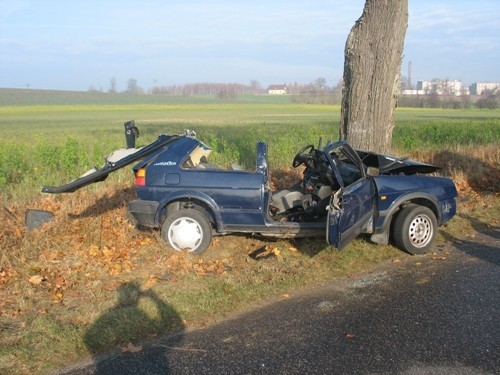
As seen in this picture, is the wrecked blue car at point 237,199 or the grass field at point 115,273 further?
the wrecked blue car at point 237,199

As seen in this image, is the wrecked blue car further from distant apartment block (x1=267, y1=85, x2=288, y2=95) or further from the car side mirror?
distant apartment block (x1=267, y1=85, x2=288, y2=95)

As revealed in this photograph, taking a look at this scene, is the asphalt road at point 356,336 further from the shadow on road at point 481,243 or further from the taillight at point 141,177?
the taillight at point 141,177

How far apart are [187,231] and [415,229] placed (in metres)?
3.02

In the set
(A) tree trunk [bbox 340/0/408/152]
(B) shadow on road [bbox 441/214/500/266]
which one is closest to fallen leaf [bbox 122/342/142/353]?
(B) shadow on road [bbox 441/214/500/266]

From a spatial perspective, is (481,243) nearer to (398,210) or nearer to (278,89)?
(398,210)

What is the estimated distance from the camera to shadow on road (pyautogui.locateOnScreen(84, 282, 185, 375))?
408cm

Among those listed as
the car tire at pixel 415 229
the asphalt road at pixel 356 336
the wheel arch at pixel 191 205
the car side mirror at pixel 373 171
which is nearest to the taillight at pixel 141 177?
the wheel arch at pixel 191 205

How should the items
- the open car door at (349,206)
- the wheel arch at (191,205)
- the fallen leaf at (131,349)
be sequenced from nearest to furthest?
the fallen leaf at (131,349) < the open car door at (349,206) < the wheel arch at (191,205)

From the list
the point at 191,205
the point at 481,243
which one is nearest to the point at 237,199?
the point at 191,205

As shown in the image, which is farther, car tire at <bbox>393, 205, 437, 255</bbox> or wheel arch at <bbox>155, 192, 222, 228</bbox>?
car tire at <bbox>393, 205, 437, 255</bbox>

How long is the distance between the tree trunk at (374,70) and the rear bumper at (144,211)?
14.6 feet

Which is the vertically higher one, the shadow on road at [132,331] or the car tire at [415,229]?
the car tire at [415,229]

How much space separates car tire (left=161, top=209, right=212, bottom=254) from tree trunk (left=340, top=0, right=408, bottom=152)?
13.4 feet

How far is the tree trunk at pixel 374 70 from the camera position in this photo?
30.6ft
